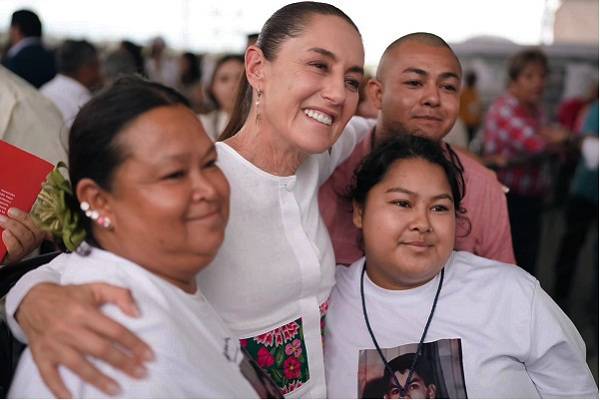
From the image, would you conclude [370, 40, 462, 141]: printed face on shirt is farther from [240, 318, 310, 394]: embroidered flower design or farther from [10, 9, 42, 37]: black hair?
[10, 9, 42, 37]: black hair

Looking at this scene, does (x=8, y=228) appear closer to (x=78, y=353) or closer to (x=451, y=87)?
(x=78, y=353)

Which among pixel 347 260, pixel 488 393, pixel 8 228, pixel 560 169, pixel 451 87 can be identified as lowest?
pixel 560 169

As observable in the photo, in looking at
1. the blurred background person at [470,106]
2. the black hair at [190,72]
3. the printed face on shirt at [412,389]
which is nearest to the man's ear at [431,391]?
the printed face on shirt at [412,389]

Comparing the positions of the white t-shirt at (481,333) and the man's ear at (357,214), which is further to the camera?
the man's ear at (357,214)

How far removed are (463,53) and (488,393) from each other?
19.1ft

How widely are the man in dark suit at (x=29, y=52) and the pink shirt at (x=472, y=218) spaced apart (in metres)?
3.22

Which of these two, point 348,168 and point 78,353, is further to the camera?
point 348,168

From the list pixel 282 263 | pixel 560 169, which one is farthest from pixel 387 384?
pixel 560 169

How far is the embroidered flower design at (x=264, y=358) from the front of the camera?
4.99ft

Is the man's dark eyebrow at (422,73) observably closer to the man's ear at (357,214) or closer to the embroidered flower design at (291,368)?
the man's ear at (357,214)

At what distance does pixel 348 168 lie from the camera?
2.12m

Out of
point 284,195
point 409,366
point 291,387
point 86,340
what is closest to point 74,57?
point 284,195

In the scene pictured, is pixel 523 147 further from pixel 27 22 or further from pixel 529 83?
pixel 27 22

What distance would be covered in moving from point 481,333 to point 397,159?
50 cm
